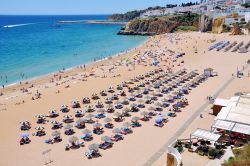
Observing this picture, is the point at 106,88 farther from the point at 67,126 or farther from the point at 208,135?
the point at 208,135

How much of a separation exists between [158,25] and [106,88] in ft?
246

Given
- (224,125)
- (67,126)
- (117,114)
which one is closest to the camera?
(224,125)

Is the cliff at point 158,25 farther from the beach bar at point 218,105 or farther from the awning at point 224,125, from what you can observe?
the awning at point 224,125

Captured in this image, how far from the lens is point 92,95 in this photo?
28547mm

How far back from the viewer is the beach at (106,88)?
17.4 metres

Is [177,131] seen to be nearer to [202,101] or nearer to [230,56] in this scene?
[202,101]

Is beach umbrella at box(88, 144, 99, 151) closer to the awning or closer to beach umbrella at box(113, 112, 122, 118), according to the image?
beach umbrella at box(113, 112, 122, 118)

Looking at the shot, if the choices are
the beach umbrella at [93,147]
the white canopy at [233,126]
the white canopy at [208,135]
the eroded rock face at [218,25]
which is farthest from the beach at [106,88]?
the eroded rock face at [218,25]

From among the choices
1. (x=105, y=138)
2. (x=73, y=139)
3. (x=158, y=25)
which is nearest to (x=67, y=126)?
(x=73, y=139)

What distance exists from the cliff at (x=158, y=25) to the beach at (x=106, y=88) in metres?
47.3

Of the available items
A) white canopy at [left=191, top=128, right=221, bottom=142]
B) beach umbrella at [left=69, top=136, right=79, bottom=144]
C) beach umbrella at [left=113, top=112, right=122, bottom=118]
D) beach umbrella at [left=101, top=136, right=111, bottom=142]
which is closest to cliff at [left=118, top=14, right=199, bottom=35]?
beach umbrella at [left=113, top=112, right=122, bottom=118]

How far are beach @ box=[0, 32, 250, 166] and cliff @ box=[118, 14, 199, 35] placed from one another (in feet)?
155

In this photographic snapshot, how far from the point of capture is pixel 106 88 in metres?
31.7

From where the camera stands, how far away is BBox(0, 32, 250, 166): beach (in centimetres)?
1742
